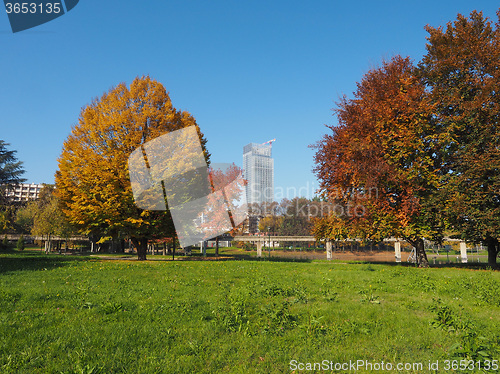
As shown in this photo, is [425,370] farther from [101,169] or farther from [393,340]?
[101,169]

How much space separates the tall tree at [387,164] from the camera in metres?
20.9

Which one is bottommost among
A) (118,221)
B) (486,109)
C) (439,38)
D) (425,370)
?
(425,370)

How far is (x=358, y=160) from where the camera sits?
2255cm

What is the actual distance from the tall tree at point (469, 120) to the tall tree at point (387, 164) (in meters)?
1.07

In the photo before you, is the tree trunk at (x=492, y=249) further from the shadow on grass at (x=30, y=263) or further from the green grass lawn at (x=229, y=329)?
the shadow on grass at (x=30, y=263)

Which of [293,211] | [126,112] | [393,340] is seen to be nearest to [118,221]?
[126,112]

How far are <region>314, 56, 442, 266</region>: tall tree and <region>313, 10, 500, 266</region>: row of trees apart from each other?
0.07 m

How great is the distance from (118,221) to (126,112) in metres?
8.37

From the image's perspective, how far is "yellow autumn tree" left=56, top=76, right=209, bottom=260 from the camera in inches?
950

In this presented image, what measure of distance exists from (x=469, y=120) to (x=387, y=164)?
18.8 ft

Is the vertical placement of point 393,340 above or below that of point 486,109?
below

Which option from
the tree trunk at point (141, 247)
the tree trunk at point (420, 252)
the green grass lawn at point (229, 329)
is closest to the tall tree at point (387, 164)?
the tree trunk at point (420, 252)
